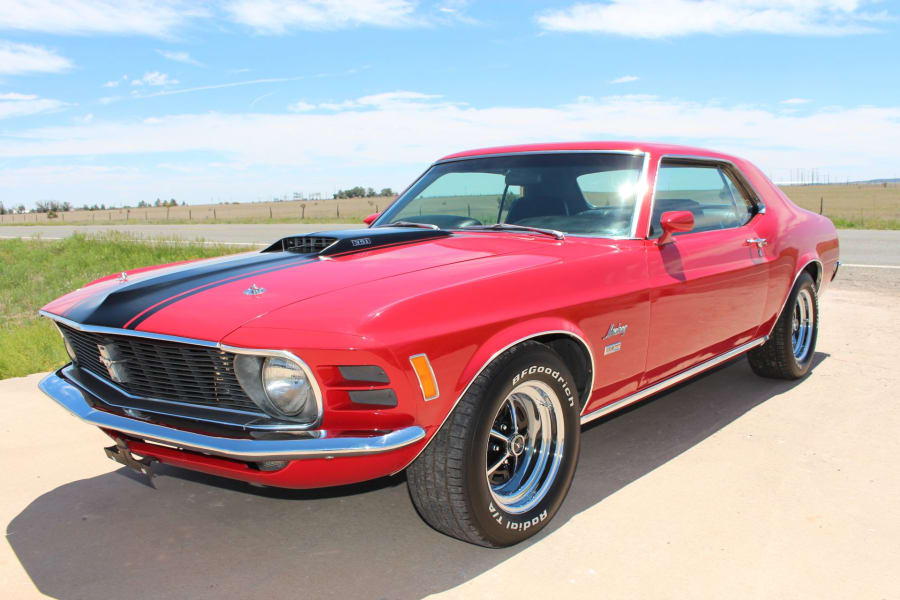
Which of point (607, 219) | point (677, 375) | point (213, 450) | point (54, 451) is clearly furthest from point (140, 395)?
point (677, 375)

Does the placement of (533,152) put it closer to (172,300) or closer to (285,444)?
(172,300)

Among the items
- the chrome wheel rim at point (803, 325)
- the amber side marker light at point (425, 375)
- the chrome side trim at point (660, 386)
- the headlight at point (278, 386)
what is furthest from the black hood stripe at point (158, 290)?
the chrome wheel rim at point (803, 325)

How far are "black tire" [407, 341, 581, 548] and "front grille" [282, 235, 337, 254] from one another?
1.14 meters

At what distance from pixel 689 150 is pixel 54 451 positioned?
3841 mm

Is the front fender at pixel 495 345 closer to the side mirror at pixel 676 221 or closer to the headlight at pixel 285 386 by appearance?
the headlight at pixel 285 386

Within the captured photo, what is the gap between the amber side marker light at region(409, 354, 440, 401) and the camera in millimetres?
2330

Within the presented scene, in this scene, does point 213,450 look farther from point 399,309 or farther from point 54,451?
point 54,451

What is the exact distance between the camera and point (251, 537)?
9.55 feet

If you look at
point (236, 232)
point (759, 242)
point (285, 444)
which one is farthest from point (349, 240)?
→ point (236, 232)

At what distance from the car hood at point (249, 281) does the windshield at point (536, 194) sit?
285mm

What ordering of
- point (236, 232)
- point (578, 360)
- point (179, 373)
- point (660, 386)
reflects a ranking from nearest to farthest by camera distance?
point (179, 373) < point (578, 360) < point (660, 386) < point (236, 232)

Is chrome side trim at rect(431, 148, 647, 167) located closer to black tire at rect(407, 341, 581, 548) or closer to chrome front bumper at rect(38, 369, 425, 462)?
black tire at rect(407, 341, 581, 548)

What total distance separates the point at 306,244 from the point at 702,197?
2247 millimetres

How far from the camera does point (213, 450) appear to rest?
228cm
